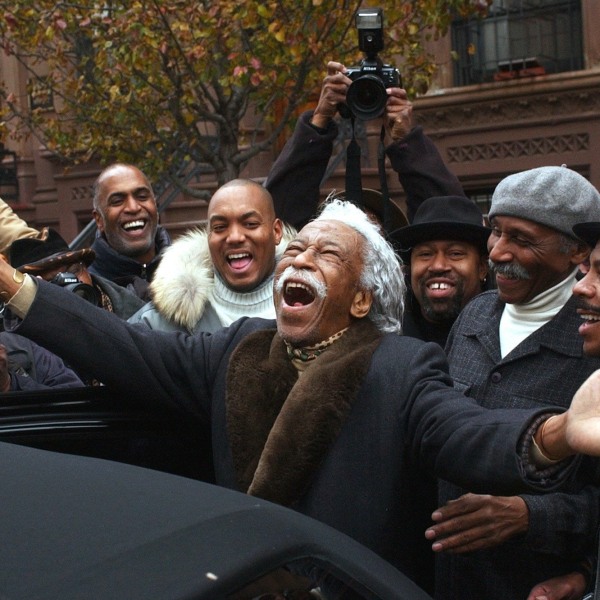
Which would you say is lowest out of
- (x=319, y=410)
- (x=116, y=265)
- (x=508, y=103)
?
(x=319, y=410)

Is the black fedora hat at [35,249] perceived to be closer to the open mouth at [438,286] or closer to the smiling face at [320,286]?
the open mouth at [438,286]

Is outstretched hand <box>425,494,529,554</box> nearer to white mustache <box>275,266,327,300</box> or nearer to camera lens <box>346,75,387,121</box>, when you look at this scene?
white mustache <box>275,266,327,300</box>

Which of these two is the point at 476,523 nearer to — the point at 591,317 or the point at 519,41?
the point at 591,317

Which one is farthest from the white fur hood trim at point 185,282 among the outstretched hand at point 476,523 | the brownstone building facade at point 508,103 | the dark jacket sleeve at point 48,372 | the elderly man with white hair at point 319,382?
the brownstone building facade at point 508,103

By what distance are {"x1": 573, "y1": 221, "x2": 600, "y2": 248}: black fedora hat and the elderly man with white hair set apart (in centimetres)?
48

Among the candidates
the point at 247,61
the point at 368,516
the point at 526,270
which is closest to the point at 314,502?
the point at 368,516

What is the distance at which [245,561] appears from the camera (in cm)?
177

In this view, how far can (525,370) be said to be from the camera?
336cm

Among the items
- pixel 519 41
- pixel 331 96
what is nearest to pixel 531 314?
pixel 331 96

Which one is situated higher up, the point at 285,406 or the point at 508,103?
the point at 508,103

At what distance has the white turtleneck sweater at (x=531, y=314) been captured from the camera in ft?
11.4

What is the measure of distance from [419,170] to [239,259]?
2.81ft

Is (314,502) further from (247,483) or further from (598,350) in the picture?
(598,350)

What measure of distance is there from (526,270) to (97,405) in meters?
1.30
